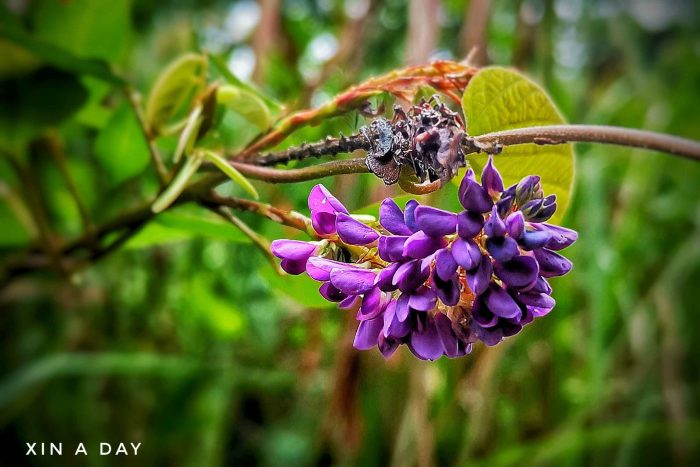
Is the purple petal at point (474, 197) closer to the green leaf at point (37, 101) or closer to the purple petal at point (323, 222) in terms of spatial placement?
the purple petal at point (323, 222)

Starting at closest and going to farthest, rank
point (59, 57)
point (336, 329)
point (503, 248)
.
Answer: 1. point (503, 248)
2. point (59, 57)
3. point (336, 329)

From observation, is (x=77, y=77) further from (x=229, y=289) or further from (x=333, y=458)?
(x=333, y=458)

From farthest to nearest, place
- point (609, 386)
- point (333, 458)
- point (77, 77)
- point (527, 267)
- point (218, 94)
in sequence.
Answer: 1. point (609, 386)
2. point (333, 458)
3. point (77, 77)
4. point (218, 94)
5. point (527, 267)

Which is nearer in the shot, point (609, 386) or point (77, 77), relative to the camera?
Result: point (77, 77)

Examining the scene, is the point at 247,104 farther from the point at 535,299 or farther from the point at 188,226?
the point at 535,299

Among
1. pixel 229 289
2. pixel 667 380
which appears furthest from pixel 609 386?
pixel 229 289

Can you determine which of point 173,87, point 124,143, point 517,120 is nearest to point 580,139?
point 517,120
